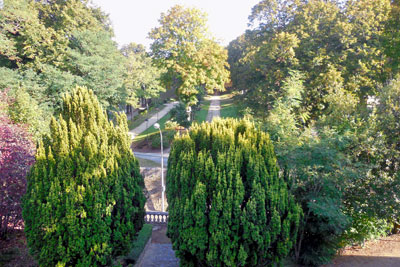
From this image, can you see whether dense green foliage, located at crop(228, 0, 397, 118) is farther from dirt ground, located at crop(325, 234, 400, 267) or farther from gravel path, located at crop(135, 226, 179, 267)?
gravel path, located at crop(135, 226, 179, 267)

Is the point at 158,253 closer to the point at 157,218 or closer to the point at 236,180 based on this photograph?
the point at 157,218

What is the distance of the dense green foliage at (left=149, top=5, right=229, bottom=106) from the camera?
25547mm

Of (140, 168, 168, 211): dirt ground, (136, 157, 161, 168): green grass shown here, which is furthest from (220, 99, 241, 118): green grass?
(140, 168, 168, 211): dirt ground

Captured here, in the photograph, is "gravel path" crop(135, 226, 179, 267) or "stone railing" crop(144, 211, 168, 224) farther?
"stone railing" crop(144, 211, 168, 224)

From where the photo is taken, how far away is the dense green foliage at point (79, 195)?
277 inches

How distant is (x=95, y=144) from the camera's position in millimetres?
7945

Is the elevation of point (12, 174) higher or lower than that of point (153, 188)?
higher

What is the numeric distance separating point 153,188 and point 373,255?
13.6m

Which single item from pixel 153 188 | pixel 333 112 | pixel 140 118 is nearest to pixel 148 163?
pixel 153 188

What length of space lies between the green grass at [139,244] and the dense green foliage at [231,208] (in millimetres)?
2672

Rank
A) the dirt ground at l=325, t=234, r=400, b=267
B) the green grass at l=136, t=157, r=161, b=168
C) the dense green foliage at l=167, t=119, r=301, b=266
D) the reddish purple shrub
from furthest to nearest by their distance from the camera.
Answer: the green grass at l=136, t=157, r=161, b=168 → the dirt ground at l=325, t=234, r=400, b=267 → the reddish purple shrub → the dense green foliage at l=167, t=119, r=301, b=266

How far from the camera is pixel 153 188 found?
19.7 meters

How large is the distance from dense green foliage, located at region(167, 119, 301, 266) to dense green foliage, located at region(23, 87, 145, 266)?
1.68 metres

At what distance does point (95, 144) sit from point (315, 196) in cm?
755
